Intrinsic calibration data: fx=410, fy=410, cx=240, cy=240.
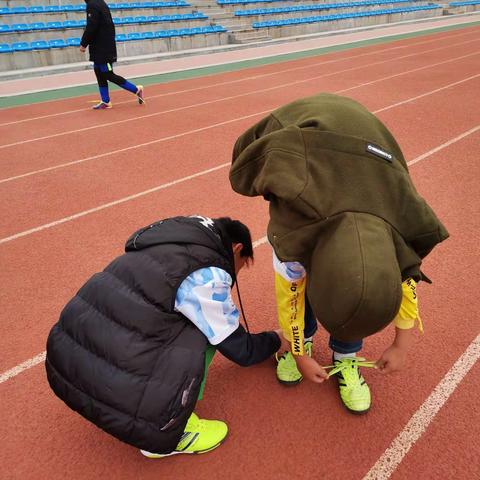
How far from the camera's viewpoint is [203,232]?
152cm

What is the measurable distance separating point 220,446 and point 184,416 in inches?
14.8

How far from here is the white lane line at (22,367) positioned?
218cm

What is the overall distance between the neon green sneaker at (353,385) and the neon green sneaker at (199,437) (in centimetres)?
57

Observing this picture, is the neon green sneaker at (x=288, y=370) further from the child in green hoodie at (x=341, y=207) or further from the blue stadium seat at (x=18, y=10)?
the blue stadium seat at (x=18, y=10)

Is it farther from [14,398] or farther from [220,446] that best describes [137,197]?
[220,446]

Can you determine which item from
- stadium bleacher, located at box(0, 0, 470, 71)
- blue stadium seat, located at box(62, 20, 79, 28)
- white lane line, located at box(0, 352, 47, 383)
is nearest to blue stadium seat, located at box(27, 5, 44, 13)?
stadium bleacher, located at box(0, 0, 470, 71)

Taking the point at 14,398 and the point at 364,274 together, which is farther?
the point at 14,398

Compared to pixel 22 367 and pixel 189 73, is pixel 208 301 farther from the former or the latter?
pixel 189 73

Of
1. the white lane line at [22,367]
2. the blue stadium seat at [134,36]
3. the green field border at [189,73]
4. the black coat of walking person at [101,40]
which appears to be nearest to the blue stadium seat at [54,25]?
the blue stadium seat at [134,36]

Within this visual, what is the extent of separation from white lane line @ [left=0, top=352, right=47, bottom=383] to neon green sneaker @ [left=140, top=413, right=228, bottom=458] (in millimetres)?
892

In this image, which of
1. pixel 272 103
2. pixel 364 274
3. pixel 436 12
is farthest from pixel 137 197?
pixel 436 12

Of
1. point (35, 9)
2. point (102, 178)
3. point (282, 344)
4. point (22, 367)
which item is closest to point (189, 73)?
point (35, 9)

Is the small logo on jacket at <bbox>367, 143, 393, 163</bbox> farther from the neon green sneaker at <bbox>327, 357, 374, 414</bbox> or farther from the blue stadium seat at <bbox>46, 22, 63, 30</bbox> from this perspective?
the blue stadium seat at <bbox>46, 22, 63, 30</bbox>

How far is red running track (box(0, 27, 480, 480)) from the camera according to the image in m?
1.75
